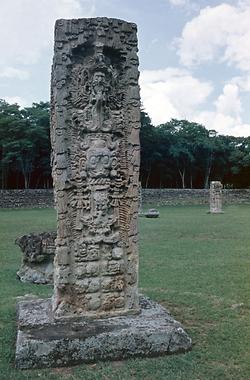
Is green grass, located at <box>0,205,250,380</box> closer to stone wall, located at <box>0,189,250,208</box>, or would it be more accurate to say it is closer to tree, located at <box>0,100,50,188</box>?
stone wall, located at <box>0,189,250,208</box>

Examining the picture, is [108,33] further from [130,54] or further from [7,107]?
[7,107]

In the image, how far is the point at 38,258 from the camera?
8.55 m

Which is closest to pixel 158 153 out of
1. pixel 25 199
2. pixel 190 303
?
pixel 25 199

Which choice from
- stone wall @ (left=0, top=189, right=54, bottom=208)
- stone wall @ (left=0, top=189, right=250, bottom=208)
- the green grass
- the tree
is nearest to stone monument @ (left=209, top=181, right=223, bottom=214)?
stone wall @ (left=0, top=189, right=250, bottom=208)

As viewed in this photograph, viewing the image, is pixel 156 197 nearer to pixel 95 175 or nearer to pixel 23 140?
pixel 23 140

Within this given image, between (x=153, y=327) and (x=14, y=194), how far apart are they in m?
32.0

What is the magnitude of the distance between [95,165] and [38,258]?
3592mm

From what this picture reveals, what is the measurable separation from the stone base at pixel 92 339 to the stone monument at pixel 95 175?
0.18 ft

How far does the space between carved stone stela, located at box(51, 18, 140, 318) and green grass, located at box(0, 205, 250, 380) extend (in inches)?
36.6

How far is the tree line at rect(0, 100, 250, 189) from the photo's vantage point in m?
40.0

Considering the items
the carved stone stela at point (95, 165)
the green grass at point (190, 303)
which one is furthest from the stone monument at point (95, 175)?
the green grass at point (190, 303)

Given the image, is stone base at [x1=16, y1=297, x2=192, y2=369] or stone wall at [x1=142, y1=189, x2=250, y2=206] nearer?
stone base at [x1=16, y1=297, x2=192, y2=369]

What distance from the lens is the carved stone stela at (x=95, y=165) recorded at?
5.50 metres

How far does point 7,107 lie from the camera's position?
1626 inches
